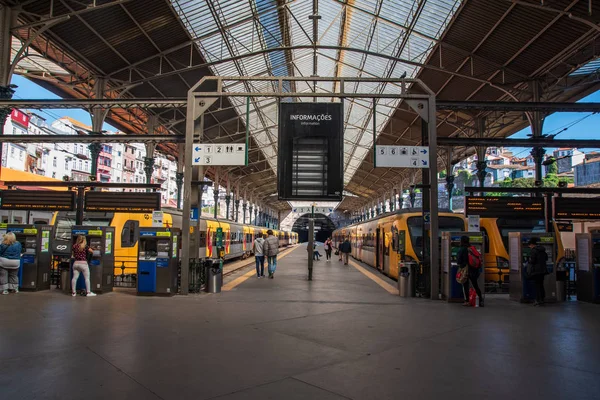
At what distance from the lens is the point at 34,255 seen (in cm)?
1091

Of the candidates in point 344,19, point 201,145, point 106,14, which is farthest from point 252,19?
point 201,145

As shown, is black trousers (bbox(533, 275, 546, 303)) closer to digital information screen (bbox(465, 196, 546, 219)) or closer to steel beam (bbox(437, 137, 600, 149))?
digital information screen (bbox(465, 196, 546, 219))

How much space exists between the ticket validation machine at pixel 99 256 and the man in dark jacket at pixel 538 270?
1008cm

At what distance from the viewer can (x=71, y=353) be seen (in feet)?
16.6

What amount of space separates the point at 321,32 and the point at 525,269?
16.9m

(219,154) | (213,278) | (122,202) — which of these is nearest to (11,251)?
(122,202)

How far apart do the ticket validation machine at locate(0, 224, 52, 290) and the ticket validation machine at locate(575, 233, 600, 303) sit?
1348 centimetres

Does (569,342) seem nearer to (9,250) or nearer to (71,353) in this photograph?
(71,353)

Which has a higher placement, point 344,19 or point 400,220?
point 344,19

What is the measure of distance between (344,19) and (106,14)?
10.9 metres

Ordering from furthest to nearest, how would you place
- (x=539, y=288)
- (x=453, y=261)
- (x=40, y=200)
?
(x=40, y=200), (x=453, y=261), (x=539, y=288)

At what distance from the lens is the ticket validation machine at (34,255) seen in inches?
423

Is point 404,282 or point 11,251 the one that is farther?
point 404,282

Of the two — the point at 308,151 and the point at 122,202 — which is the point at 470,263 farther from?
the point at 122,202
